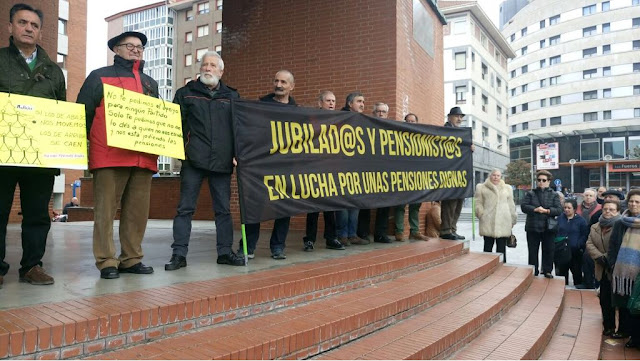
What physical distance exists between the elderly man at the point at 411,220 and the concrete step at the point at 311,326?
1796 mm

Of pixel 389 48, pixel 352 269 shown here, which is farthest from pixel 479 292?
pixel 389 48

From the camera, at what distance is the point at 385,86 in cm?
715

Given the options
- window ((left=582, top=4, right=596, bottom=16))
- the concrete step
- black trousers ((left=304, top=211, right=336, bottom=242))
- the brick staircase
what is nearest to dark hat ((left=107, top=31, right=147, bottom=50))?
the brick staircase

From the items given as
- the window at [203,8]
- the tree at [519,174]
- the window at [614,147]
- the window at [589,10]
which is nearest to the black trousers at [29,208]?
the tree at [519,174]

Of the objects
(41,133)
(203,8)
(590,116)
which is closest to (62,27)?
(203,8)

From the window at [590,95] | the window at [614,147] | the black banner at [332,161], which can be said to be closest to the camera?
the black banner at [332,161]

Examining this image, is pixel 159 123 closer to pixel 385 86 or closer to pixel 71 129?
pixel 71 129

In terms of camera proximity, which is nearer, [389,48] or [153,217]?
[389,48]

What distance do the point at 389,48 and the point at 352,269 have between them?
4296mm

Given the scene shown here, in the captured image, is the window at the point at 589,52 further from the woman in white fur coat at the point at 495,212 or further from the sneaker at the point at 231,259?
the sneaker at the point at 231,259

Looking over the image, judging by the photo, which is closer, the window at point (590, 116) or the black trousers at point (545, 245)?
the black trousers at point (545, 245)

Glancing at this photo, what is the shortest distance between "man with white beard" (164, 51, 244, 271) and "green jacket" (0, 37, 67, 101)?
0.91 m

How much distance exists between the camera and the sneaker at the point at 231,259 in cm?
406

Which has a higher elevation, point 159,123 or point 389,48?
point 389,48
